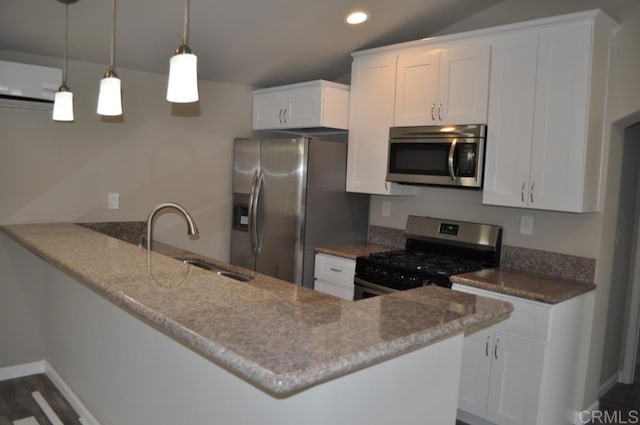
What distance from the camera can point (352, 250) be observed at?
372 cm

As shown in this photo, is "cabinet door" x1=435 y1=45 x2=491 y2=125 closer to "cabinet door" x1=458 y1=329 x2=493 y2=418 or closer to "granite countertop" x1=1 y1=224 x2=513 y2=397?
"cabinet door" x1=458 y1=329 x2=493 y2=418

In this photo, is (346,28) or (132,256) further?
(346,28)

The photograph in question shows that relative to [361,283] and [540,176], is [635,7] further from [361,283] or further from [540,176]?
[361,283]

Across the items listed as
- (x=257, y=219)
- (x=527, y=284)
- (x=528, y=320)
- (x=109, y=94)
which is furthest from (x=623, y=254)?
(x=109, y=94)

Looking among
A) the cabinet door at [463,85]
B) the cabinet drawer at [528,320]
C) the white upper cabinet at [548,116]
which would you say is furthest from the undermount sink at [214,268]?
the cabinet door at [463,85]

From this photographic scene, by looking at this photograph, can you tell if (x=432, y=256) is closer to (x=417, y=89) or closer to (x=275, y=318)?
(x=417, y=89)

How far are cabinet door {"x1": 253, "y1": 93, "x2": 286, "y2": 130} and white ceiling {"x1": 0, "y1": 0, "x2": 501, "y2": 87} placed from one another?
0.78 feet

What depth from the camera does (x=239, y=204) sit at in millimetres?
4219

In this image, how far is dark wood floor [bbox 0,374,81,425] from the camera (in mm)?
2863

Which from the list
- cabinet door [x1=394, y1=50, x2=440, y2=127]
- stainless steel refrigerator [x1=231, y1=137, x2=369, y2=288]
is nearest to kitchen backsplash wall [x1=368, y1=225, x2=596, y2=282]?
cabinet door [x1=394, y1=50, x2=440, y2=127]

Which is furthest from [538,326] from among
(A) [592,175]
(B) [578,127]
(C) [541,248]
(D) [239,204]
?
(D) [239,204]

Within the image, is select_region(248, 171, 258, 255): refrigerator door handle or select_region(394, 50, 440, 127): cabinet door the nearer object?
select_region(394, 50, 440, 127): cabinet door

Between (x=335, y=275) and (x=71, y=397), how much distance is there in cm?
183

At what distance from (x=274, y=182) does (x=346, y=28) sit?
123 cm
